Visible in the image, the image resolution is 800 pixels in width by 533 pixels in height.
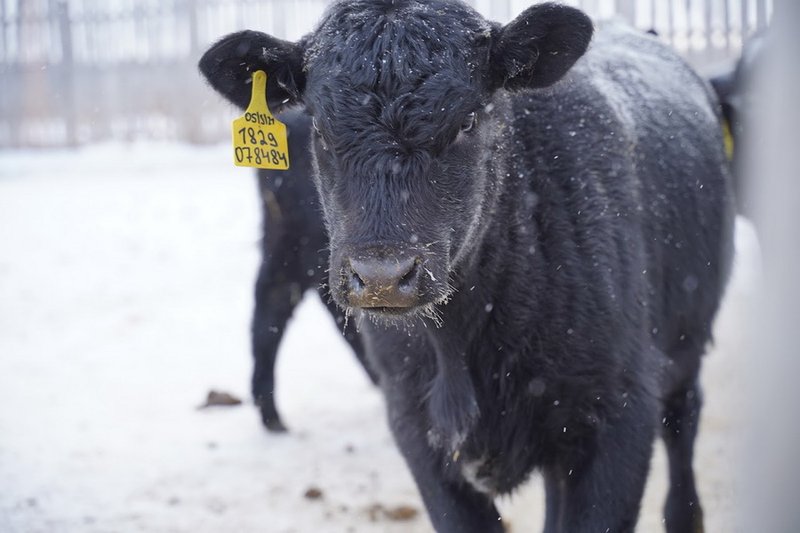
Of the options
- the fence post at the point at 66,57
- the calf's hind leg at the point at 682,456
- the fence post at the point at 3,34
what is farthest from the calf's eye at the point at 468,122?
the fence post at the point at 3,34

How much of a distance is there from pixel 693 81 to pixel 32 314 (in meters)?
5.40

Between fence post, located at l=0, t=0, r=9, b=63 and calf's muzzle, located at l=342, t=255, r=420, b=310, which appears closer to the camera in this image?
calf's muzzle, located at l=342, t=255, r=420, b=310

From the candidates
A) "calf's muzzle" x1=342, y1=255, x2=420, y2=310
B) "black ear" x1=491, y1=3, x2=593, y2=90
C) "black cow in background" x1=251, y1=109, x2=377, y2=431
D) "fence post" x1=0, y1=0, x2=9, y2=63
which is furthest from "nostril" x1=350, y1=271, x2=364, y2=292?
"fence post" x1=0, y1=0, x2=9, y2=63

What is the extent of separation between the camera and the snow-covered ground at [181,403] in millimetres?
3898

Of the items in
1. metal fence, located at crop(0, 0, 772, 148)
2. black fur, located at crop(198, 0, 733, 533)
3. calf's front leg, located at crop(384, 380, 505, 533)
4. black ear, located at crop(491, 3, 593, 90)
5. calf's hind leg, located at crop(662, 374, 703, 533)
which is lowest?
metal fence, located at crop(0, 0, 772, 148)

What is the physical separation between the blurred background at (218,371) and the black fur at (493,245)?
0.41 meters

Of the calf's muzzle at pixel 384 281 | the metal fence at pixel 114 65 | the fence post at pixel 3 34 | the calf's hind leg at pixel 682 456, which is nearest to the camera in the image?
the calf's muzzle at pixel 384 281

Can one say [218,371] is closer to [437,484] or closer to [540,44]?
[437,484]

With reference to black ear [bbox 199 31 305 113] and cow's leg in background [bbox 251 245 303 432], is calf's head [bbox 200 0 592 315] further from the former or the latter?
cow's leg in background [bbox 251 245 303 432]

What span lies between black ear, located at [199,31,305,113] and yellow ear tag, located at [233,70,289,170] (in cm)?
4

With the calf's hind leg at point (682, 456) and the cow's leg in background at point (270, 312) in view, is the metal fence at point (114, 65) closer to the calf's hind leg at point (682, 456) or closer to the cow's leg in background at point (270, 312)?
the cow's leg in background at point (270, 312)

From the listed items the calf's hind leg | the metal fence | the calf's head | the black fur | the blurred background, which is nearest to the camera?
the blurred background

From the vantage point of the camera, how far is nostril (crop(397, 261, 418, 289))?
2.26 m

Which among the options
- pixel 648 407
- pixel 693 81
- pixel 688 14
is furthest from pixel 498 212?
pixel 688 14
